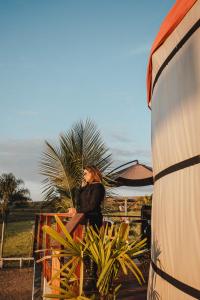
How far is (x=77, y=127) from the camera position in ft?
23.7

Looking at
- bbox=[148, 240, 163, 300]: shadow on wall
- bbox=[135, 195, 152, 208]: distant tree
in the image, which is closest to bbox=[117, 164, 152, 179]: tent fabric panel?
bbox=[135, 195, 152, 208]: distant tree

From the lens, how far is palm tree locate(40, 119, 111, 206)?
22.4 ft

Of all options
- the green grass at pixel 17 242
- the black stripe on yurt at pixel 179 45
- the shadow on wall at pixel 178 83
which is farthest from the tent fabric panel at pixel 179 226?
the green grass at pixel 17 242

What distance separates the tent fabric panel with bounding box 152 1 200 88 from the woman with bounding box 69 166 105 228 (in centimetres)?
128

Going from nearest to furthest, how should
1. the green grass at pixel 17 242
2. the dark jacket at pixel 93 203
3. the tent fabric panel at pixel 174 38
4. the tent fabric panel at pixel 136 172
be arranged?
the tent fabric panel at pixel 174 38
the dark jacket at pixel 93 203
the tent fabric panel at pixel 136 172
the green grass at pixel 17 242

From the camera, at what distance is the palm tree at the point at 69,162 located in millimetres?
6832

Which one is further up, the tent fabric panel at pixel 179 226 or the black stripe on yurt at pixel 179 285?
the tent fabric panel at pixel 179 226

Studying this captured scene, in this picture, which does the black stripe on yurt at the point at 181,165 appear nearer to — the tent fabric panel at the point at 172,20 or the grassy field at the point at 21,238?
the tent fabric panel at the point at 172,20

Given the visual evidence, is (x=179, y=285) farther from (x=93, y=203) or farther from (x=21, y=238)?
(x=21, y=238)

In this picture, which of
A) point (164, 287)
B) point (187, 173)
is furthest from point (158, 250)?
point (187, 173)

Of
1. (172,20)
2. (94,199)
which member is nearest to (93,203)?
(94,199)

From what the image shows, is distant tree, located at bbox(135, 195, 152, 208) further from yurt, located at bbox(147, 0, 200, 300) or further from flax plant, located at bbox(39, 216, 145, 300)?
flax plant, located at bbox(39, 216, 145, 300)

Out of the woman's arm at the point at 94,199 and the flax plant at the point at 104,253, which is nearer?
the flax plant at the point at 104,253

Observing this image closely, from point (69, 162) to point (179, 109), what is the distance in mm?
4485
